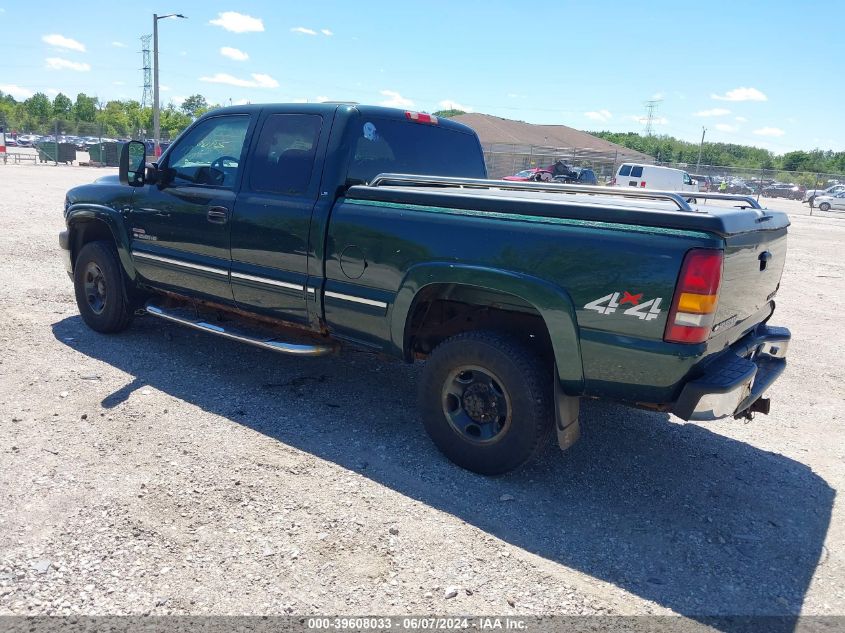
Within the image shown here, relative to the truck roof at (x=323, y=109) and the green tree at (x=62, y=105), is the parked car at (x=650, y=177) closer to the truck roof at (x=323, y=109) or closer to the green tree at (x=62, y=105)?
the truck roof at (x=323, y=109)

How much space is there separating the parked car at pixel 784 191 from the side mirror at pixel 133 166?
5456cm

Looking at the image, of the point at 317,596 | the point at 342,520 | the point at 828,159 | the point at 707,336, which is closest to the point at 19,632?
the point at 317,596

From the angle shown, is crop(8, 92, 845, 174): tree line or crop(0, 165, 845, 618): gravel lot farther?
crop(8, 92, 845, 174): tree line

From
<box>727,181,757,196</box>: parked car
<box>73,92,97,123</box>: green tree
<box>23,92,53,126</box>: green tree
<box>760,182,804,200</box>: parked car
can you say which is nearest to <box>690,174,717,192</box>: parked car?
<box>727,181,757,196</box>: parked car

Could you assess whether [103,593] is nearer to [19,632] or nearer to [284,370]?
[19,632]

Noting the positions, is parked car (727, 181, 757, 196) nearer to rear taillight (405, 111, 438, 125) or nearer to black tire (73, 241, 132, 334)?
rear taillight (405, 111, 438, 125)

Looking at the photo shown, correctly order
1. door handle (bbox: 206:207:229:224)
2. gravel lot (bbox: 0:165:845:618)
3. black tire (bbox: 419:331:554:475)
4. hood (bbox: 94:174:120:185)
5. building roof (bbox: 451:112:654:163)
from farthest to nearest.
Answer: building roof (bbox: 451:112:654:163) < hood (bbox: 94:174:120:185) < door handle (bbox: 206:207:229:224) < black tire (bbox: 419:331:554:475) < gravel lot (bbox: 0:165:845:618)

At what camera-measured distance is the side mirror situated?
5.21 m

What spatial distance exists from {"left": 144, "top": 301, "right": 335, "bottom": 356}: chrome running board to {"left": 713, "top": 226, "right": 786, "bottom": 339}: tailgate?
2.46 m

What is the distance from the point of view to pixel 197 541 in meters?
3.03

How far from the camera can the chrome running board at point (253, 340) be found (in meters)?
4.38

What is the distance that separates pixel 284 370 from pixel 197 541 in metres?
2.40

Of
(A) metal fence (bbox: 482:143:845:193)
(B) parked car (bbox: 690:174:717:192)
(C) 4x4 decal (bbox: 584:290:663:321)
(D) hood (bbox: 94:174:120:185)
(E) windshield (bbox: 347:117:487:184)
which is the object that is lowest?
(C) 4x4 decal (bbox: 584:290:663:321)

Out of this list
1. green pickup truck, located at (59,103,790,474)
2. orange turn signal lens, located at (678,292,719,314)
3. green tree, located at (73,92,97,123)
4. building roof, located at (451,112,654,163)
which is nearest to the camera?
orange turn signal lens, located at (678,292,719,314)
